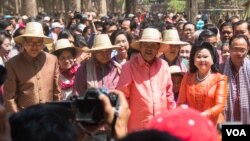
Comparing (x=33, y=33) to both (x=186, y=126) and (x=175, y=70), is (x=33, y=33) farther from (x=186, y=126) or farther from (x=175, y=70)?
(x=186, y=126)

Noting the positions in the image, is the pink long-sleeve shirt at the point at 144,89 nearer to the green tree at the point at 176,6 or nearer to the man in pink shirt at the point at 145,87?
the man in pink shirt at the point at 145,87

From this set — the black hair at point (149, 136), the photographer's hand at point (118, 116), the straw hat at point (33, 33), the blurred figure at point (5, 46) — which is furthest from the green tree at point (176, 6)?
the black hair at point (149, 136)

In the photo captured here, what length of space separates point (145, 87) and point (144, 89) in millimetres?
22

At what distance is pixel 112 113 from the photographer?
224 cm

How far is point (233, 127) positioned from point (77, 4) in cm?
2025

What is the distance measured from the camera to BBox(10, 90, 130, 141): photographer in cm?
186

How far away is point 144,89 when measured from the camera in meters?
4.69

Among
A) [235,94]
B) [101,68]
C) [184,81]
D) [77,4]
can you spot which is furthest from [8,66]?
[77,4]

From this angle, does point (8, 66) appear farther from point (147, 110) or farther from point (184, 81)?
point (184, 81)

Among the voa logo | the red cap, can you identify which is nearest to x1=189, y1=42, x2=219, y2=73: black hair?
the voa logo

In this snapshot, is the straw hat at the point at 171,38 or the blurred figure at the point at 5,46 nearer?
the straw hat at the point at 171,38

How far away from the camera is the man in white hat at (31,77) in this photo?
15.5 feet

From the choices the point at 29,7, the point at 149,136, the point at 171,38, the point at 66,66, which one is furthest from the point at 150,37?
the point at 29,7

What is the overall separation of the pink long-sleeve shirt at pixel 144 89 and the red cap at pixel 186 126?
257 cm
